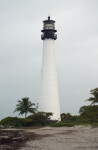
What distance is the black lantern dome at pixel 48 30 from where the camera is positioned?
55.8 metres

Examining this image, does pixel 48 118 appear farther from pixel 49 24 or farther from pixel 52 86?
pixel 49 24

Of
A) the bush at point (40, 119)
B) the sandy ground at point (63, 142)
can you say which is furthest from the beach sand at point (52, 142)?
the bush at point (40, 119)

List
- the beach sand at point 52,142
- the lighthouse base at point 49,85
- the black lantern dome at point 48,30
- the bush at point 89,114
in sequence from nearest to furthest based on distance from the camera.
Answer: the beach sand at point 52,142
the bush at point 89,114
the lighthouse base at point 49,85
the black lantern dome at point 48,30

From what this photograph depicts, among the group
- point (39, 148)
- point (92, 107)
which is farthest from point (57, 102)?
point (39, 148)

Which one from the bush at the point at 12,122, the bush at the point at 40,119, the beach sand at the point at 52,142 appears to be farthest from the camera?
the bush at the point at 40,119

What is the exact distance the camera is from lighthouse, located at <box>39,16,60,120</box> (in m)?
53.9

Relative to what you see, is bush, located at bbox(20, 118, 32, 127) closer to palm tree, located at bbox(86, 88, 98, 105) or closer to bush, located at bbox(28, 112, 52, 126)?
bush, located at bbox(28, 112, 52, 126)

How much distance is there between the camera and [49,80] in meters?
54.2

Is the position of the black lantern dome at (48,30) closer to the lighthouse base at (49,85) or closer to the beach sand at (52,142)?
the lighthouse base at (49,85)

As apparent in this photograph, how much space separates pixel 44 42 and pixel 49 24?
4176 mm

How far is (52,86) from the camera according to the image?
54344 mm

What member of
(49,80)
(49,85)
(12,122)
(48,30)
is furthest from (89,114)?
(48,30)

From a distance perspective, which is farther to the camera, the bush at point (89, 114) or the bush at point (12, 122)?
the bush at point (89, 114)

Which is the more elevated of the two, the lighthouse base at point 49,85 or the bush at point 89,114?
the lighthouse base at point 49,85
